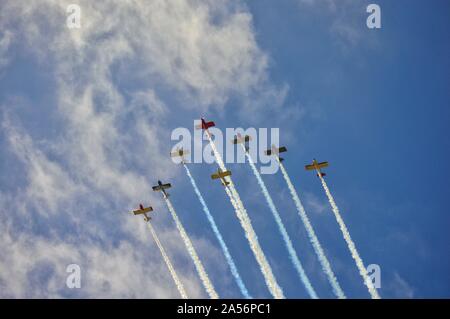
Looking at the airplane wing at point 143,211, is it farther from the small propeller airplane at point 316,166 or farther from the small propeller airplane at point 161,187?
the small propeller airplane at point 316,166

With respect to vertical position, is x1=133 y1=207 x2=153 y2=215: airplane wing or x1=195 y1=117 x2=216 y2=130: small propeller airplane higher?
x1=195 y1=117 x2=216 y2=130: small propeller airplane

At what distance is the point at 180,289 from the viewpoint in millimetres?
91812

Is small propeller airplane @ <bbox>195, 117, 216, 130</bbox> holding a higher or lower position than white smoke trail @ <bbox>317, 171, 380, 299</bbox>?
higher

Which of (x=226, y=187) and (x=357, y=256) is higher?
(x=226, y=187)

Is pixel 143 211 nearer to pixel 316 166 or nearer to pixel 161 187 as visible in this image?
pixel 161 187

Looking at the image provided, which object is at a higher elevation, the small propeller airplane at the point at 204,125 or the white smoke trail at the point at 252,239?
the small propeller airplane at the point at 204,125

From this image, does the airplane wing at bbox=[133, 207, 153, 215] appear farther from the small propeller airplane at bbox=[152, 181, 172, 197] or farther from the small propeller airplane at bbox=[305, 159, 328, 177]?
the small propeller airplane at bbox=[305, 159, 328, 177]

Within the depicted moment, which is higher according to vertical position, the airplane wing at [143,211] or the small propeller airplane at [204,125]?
the small propeller airplane at [204,125]

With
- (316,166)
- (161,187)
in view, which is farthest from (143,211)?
(316,166)
